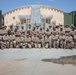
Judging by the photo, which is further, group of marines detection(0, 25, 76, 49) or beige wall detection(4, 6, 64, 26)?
beige wall detection(4, 6, 64, 26)

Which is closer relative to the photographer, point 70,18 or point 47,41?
point 47,41

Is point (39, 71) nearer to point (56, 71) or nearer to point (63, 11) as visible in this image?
point (56, 71)

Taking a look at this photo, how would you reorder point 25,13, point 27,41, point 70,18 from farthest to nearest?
point 25,13, point 70,18, point 27,41

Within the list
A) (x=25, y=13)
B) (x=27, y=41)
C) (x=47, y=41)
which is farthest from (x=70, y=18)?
(x=27, y=41)

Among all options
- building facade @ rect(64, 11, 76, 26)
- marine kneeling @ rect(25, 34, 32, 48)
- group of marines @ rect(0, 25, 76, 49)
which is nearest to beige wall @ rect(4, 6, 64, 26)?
building facade @ rect(64, 11, 76, 26)

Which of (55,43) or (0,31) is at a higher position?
(0,31)

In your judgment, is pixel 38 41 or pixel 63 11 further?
pixel 63 11

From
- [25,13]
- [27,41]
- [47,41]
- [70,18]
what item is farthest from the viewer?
[25,13]

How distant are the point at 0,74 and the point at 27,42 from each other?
7.07m

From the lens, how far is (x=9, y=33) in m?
12.5

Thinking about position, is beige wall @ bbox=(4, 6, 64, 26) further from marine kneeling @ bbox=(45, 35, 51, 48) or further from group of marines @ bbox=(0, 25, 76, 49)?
marine kneeling @ bbox=(45, 35, 51, 48)

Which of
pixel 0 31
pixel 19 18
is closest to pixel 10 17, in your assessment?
pixel 19 18

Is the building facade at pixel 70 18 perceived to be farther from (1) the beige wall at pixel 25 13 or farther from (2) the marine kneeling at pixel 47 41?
(2) the marine kneeling at pixel 47 41

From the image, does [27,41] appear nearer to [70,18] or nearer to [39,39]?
[39,39]
